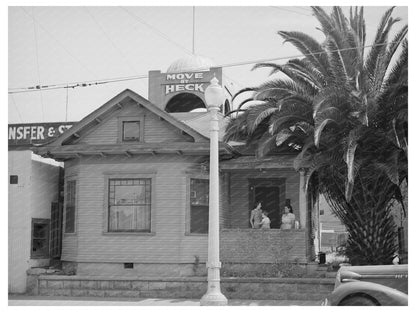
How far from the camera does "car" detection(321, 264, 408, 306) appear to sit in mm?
11367

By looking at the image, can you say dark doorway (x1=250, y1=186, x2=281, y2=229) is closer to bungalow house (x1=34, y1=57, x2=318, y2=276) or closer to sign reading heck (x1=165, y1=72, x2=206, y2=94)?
bungalow house (x1=34, y1=57, x2=318, y2=276)

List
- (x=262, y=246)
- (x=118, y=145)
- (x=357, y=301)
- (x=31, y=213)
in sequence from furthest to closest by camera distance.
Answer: (x=31, y=213) → (x=118, y=145) → (x=262, y=246) → (x=357, y=301)

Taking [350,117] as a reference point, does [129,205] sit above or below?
below

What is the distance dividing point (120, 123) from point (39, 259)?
5105mm

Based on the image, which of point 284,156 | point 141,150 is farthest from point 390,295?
point 141,150

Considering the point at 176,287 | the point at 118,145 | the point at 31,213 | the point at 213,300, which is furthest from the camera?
the point at 31,213

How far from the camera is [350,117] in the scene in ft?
58.9

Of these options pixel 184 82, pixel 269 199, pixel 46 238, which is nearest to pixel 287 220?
pixel 269 199

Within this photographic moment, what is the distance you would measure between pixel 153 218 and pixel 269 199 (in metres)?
4.24

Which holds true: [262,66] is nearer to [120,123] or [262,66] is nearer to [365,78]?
[365,78]

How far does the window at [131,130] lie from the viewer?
68.2 ft

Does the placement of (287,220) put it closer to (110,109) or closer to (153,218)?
(153,218)

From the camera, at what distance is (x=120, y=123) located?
68.4 feet

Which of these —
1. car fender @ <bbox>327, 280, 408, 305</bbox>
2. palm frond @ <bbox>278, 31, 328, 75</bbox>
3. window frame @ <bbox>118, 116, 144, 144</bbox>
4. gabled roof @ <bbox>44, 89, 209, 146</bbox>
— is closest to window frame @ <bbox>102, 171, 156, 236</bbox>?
window frame @ <bbox>118, 116, 144, 144</bbox>
